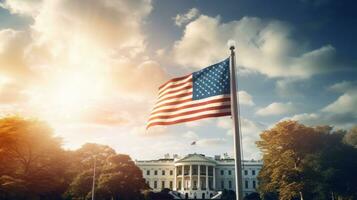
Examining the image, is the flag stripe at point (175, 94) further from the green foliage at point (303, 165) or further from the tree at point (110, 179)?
the tree at point (110, 179)

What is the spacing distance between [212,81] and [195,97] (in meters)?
1.04

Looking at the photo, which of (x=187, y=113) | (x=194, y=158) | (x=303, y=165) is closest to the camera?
(x=187, y=113)

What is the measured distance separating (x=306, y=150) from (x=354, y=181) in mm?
10522

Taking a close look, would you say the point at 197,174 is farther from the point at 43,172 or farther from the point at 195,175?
the point at 43,172

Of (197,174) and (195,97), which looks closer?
(195,97)

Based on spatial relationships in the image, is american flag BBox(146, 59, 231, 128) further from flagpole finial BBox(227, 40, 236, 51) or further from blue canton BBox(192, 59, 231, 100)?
flagpole finial BBox(227, 40, 236, 51)

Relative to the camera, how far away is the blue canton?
37.9 feet

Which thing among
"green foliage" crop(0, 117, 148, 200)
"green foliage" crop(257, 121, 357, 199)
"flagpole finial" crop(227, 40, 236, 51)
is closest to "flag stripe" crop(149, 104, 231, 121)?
"flagpole finial" crop(227, 40, 236, 51)

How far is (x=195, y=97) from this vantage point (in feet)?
Answer: 41.2

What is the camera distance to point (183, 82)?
13359mm

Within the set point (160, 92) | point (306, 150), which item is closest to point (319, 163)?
point (306, 150)

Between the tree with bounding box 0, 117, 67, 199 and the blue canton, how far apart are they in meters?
33.4

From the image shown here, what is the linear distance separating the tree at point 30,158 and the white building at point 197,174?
6248 centimetres

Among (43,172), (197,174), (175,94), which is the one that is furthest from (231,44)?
(197,174)
